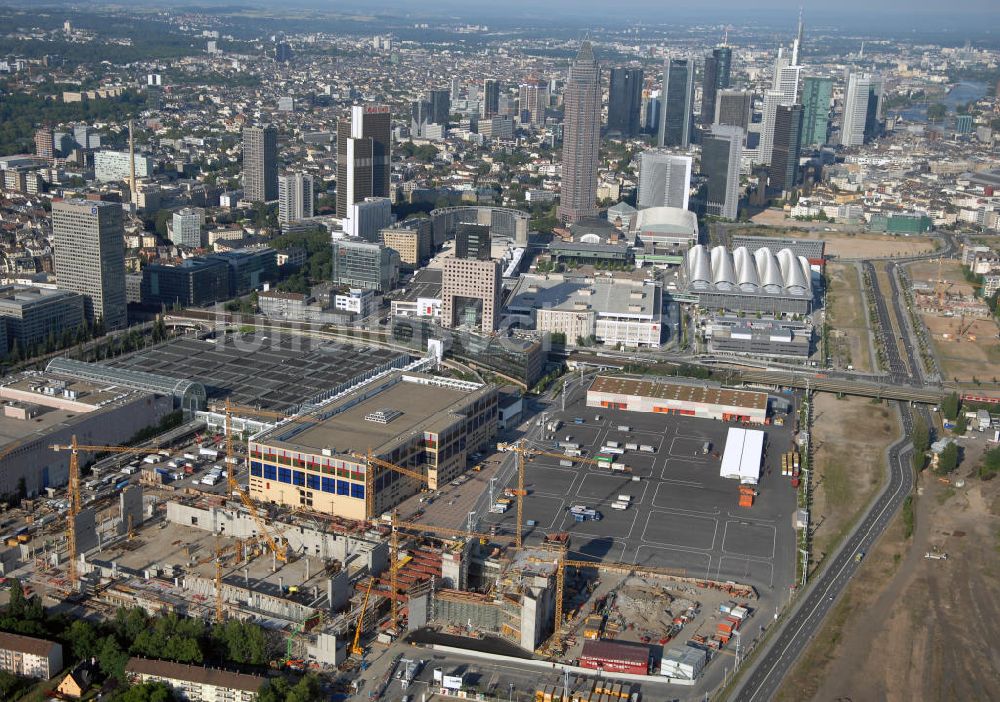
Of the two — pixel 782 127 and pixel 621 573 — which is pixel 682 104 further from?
pixel 621 573

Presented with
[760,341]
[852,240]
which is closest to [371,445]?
[760,341]

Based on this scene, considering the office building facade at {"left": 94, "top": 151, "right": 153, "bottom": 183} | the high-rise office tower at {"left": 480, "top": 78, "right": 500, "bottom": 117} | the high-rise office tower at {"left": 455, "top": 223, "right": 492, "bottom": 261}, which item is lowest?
the office building facade at {"left": 94, "top": 151, "right": 153, "bottom": 183}

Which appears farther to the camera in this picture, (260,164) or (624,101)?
(624,101)

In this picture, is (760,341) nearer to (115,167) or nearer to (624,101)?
(115,167)

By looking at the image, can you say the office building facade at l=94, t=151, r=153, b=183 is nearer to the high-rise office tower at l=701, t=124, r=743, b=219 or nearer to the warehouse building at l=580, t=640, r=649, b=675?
the high-rise office tower at l=701, t=124, r=743, b=219

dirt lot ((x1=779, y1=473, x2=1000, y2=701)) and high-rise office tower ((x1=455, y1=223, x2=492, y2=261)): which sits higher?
high-rise office tower ((x1=455, y1=223, x2=492, y2=261))

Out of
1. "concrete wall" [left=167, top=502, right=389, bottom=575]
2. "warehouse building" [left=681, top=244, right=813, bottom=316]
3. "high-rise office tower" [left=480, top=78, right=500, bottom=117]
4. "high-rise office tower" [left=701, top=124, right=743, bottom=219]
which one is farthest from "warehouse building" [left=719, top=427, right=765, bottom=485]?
"high-rise office tower" [left=480, top=78, right=500, bottom=117]
